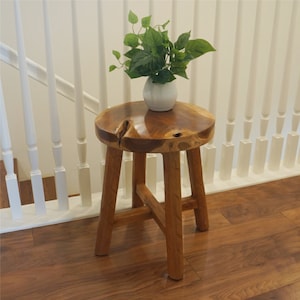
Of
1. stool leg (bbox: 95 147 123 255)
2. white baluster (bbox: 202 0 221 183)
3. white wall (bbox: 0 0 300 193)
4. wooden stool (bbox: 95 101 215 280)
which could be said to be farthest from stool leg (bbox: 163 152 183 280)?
white wall (bbox: 0 0 300 193)

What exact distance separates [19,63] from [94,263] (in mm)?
761

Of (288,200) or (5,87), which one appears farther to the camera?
(5,87)

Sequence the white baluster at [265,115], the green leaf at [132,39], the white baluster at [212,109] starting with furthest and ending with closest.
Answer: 1. the white baluster at [265,115]
2. the white baluster at [212,109]
3. the green leaf at [132,39]

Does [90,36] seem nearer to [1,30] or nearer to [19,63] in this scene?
[1,30]

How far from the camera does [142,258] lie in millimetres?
1326

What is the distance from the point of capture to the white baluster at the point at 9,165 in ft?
4.50

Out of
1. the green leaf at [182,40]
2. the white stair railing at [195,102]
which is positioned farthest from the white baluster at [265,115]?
the green leaf at [182,40]

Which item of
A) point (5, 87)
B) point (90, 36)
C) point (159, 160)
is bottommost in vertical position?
point (159, 160)

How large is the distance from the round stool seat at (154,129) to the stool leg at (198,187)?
0.16 m

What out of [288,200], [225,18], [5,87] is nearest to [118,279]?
[288,200]

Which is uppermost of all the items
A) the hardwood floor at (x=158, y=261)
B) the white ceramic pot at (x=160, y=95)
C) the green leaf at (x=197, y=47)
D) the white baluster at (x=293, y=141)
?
the green leaf at (x=197, y=47)

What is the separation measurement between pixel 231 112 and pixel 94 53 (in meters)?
1.17

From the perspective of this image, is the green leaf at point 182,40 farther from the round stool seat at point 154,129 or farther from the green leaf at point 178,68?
the round stool seat at point 154,129

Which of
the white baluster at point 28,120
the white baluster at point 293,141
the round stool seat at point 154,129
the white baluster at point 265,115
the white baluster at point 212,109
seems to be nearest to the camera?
the round stool seat at point 154,129
